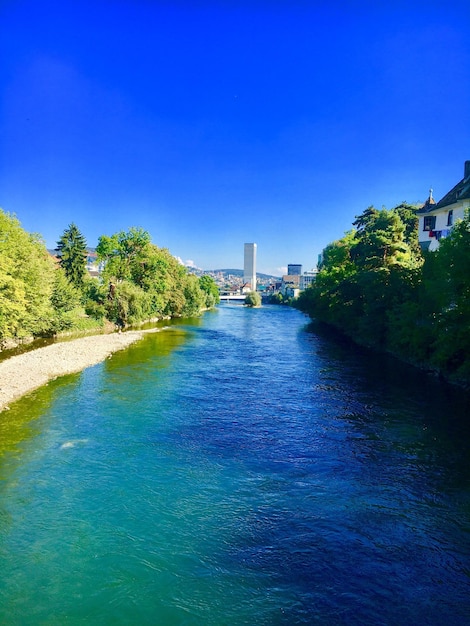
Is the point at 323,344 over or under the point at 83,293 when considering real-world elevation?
under

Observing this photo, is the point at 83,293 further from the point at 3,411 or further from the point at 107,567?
the point at 107,567

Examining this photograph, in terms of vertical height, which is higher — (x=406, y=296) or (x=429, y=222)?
(x=429, y=222)

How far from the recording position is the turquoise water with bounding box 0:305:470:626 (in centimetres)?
777

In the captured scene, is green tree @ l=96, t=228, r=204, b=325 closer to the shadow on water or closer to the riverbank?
the riverbank

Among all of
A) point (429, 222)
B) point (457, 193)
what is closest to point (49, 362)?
point (457, 193)

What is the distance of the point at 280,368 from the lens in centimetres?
2959

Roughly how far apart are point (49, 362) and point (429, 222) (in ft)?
106

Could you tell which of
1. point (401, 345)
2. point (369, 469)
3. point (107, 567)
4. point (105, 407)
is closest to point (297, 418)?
point (369, 469)

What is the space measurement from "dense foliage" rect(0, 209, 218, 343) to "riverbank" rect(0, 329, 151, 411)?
2405mm

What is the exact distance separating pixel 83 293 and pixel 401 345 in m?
36.8

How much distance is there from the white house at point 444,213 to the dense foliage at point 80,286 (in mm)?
30393

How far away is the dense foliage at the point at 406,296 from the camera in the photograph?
2150 cm

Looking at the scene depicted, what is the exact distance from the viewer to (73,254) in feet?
185

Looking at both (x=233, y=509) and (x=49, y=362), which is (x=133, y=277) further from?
(x=233, y=509)
